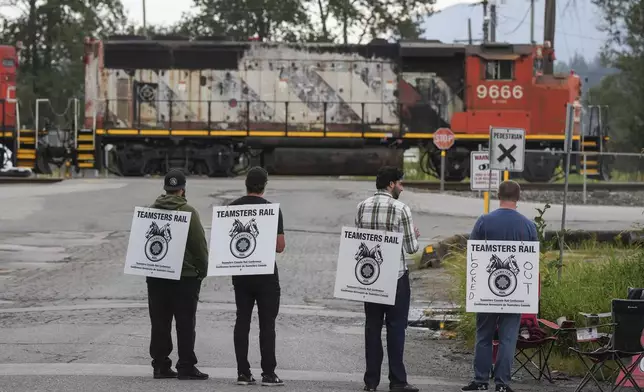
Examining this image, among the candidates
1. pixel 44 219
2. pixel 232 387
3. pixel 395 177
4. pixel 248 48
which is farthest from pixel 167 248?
pixel 248 48

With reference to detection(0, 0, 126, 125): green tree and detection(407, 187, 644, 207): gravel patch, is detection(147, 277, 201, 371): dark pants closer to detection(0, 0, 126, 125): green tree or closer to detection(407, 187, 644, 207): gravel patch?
detection(407, 187, 644, 207): gravel patch

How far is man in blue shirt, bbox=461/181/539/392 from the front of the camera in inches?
416

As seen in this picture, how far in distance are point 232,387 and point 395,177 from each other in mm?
2287

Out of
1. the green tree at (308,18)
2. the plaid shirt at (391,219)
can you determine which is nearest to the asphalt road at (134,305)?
the plaid shirt at (391,219)

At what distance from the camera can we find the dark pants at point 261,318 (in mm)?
10578

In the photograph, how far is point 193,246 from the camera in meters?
11.0

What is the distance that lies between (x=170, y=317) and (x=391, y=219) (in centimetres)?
220

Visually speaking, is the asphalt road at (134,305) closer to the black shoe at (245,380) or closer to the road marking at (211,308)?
the road marking at (211,308)

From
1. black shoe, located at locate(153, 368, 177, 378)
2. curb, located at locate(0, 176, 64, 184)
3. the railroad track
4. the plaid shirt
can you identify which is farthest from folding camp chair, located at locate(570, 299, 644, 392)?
curb, located at locate(0, 176, 64, 184)

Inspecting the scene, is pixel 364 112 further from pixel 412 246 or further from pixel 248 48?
pixel 412 246

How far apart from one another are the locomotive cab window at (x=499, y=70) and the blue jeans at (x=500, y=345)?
27.2 meters

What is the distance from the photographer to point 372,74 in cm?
3728

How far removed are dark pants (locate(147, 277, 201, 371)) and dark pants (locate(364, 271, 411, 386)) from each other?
62.5 inches

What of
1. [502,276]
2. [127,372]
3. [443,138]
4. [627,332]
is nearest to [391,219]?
[502,276]
